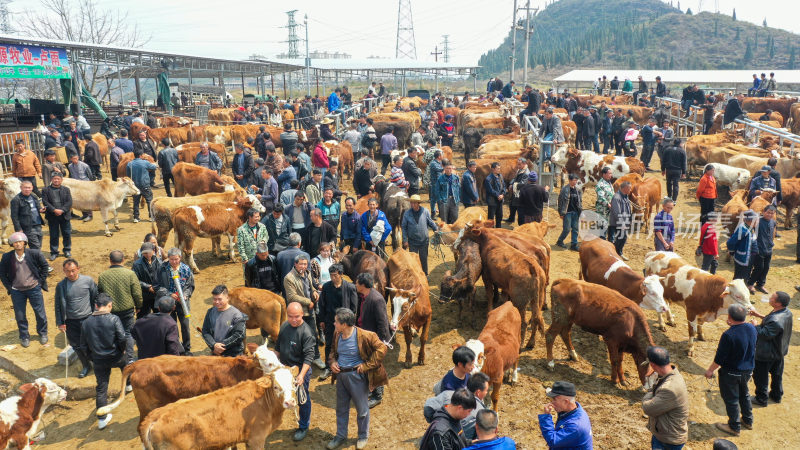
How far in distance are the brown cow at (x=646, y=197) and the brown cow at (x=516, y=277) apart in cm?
573

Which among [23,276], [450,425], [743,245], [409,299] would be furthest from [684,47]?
[450,425]

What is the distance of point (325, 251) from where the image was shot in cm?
796

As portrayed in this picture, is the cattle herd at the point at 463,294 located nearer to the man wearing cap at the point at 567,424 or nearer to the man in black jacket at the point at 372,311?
the man in black jacket at the point at 372,311

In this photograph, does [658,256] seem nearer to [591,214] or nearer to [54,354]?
[591,214]

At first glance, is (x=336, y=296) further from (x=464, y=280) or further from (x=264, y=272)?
(x=464, y=280)

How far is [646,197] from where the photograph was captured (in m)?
13.9

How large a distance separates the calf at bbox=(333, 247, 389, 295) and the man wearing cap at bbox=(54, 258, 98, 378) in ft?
11.7

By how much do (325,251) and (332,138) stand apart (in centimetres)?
1261

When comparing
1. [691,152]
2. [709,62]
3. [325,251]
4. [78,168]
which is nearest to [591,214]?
[325,251]

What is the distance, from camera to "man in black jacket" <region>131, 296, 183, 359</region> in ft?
20.6

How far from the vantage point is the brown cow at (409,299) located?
742 cm

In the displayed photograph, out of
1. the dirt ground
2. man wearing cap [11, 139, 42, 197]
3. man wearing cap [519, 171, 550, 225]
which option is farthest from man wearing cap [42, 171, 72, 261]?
man wearing cap [519, 171, 550, 225]

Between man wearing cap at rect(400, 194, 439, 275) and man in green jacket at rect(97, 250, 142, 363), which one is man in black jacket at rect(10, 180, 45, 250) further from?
man wearing cap at rect(400, 194, 439, 275)

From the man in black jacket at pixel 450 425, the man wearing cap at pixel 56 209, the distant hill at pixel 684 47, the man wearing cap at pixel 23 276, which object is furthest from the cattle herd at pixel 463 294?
the distant hill at pixel 684 47
